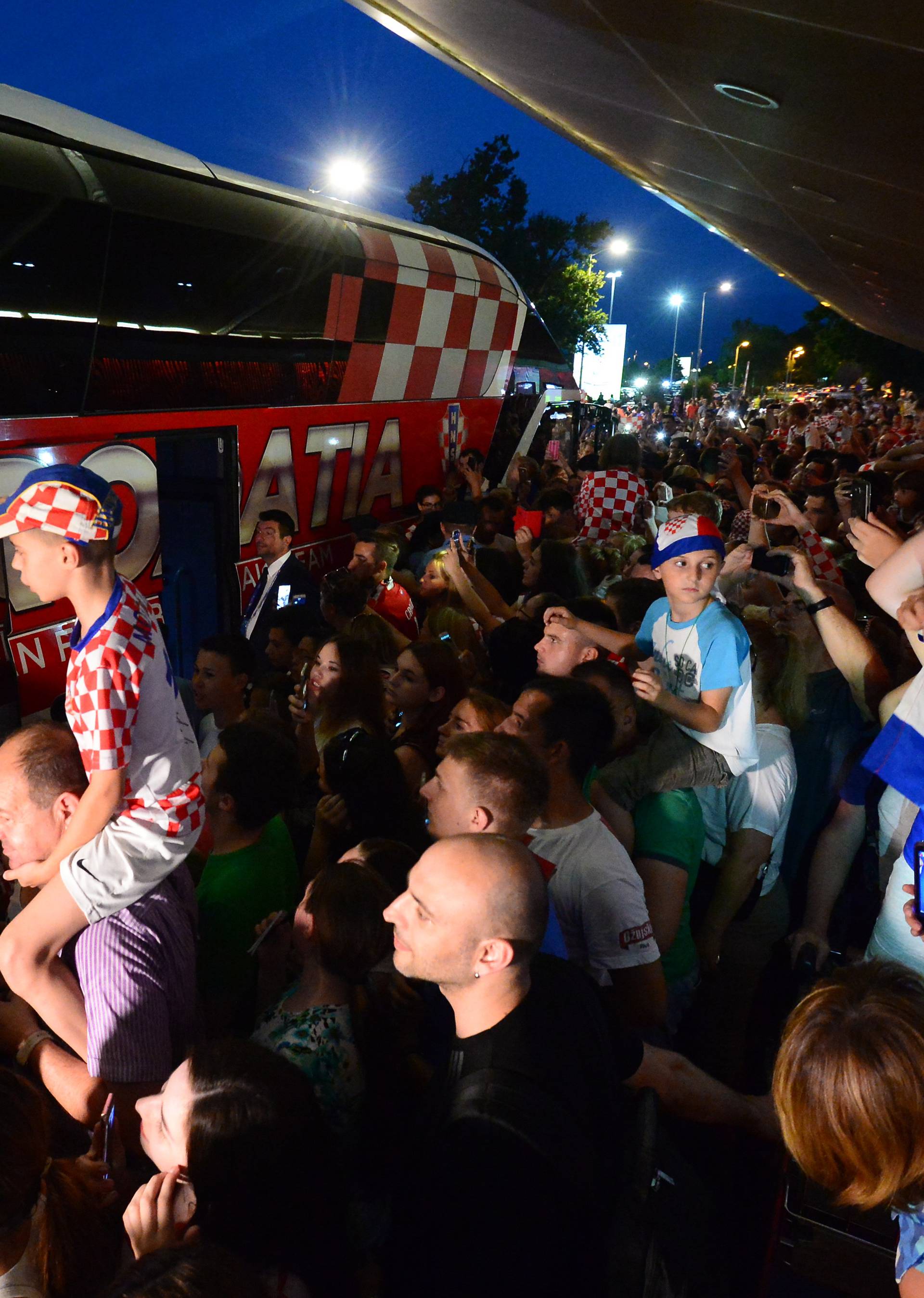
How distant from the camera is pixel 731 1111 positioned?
7.68 feet

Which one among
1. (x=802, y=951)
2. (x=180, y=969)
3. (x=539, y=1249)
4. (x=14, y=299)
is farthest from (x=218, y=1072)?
(x=14, y=299)

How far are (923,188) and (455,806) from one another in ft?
16.2

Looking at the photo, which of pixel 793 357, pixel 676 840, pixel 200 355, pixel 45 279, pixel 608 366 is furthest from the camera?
pixel 608 366

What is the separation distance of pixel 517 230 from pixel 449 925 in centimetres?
3691

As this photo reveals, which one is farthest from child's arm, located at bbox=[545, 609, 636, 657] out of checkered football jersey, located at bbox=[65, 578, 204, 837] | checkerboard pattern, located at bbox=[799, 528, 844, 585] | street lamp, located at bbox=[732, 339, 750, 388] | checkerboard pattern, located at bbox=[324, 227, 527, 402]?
street lamp, located at bbox=[732, 339, 750, 388]

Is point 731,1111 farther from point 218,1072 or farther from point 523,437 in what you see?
point 523,437

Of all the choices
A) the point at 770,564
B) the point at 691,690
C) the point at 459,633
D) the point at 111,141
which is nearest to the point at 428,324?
the point at 111,141

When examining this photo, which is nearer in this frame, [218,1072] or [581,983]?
[218,1072]

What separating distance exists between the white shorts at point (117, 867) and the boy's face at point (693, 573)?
214 centimetres

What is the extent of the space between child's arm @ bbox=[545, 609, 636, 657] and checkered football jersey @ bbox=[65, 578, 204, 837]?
175 cm

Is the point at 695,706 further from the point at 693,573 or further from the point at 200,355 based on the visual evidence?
the point at 200,355

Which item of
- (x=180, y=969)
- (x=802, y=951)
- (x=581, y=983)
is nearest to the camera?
(x=581, y=983)

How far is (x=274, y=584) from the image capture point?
6016 mm

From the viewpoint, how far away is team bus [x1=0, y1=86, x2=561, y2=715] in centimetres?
462
